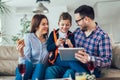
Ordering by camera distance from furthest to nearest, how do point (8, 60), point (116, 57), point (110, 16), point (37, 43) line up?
1. point (110, 16)
2. point (8, 60)
3. point (116, 57)
4. point (37, 43)

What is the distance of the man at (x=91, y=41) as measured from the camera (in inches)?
80.8

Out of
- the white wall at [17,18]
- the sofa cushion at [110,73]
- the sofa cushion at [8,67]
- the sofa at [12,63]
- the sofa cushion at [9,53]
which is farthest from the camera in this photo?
the white wall at [17,18]

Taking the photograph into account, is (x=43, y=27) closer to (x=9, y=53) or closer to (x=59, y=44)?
(x=59, y=44)

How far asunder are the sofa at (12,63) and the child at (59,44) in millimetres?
425

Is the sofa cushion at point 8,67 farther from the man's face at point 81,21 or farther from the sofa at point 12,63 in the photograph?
the man's face at point 81,21

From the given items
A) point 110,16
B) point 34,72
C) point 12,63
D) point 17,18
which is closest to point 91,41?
point 34,72

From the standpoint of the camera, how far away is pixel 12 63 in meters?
2.77

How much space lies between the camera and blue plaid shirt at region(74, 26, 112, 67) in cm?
208

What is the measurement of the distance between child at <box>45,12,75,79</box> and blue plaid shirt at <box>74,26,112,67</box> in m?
0.10

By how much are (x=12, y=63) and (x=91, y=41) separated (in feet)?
3.58

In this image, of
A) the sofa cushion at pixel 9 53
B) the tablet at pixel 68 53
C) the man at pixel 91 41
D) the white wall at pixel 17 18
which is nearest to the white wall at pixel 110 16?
the white wall at pixel 17 18

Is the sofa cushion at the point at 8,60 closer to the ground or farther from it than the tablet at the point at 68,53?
closer to the ground

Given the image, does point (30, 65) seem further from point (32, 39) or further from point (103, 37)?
point (103, 37)

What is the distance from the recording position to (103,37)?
2158 millimetres
